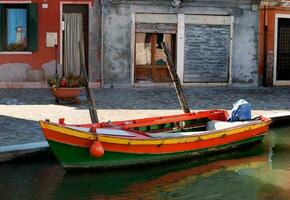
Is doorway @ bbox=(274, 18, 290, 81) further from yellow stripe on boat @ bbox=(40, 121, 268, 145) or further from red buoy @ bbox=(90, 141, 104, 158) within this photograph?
red buoy @ bbox=(90, 141, 104, 158)

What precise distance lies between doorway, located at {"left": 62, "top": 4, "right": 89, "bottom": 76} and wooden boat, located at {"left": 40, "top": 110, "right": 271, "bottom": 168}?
8.82 metres

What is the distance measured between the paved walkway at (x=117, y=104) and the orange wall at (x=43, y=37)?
1215 millimetres

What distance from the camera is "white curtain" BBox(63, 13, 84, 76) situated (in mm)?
19828

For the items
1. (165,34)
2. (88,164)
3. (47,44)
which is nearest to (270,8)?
(165,34)

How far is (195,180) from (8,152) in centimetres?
303

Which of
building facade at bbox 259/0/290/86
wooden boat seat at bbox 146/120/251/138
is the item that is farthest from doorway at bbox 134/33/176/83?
wooden boat seat at bbox 146/120/251/138

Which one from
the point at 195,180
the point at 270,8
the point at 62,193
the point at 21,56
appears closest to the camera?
the point at 62,193

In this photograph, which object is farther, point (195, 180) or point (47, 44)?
point (47, 44)

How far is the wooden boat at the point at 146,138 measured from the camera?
9312 mm

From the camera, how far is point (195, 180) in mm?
9609

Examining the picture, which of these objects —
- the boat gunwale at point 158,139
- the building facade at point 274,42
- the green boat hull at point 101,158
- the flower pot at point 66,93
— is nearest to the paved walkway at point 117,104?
the flower pot at point 66,93

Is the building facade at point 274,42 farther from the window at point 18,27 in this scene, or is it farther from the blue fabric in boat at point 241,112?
the blue fabric in boat at point 241,112

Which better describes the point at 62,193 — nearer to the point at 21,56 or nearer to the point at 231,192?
the point at 231,192

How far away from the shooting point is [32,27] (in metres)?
19.6
